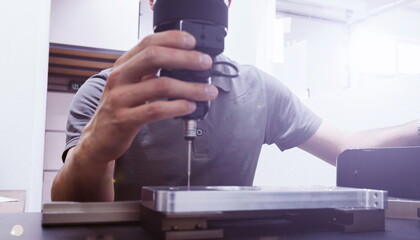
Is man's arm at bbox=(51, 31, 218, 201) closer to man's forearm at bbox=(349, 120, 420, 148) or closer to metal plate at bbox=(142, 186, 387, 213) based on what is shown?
Result: metal plate at bbox=(142, 186, 387, 213)

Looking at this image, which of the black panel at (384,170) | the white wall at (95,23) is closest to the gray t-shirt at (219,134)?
the black panel at (384,170)

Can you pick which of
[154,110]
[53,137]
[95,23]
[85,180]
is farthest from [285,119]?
[53,137]

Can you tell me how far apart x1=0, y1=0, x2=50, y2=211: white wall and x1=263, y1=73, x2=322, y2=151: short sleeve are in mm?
975

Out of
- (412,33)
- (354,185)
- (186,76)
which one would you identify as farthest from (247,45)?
(412,33)

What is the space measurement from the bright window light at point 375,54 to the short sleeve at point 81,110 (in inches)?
152

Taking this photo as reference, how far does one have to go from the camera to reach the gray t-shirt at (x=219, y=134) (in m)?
0.87

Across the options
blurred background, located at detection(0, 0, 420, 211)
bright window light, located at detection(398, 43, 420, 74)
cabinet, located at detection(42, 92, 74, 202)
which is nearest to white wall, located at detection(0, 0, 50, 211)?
blurred background, located at detection(0, 0, 420, 211)

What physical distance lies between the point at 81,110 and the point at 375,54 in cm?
418

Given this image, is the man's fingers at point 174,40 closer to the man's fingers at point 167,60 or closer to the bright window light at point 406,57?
the man's fingers at point 167,60

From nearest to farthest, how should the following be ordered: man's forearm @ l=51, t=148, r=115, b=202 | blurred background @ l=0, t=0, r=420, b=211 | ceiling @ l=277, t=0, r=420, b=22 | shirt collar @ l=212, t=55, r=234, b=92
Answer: man's forearm @ l=51, t=148, r=115, b=202
shirt collar @ l=212, t=55, r=234, b=92
blurred background @ l=0, t=0, r=420, b=211
ceiling @ l=277, t=0, r=420, b=22

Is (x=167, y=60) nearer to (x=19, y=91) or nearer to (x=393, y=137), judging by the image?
(x=393, y=137)

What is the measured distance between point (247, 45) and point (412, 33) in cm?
365

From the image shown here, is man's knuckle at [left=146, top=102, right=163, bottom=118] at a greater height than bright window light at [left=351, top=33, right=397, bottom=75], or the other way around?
bright window light at [left=351, top=33, right=397, bottom=75]

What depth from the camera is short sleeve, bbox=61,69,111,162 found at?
0.82 m
